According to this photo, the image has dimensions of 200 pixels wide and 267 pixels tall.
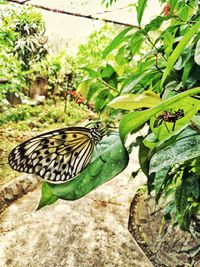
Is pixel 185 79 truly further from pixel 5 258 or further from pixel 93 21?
pixel 93 21

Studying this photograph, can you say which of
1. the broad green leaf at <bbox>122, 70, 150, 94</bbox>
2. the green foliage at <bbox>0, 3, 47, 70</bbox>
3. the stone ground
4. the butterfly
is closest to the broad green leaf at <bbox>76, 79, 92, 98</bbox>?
the butterfly

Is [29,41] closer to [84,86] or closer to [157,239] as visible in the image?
[157,239]

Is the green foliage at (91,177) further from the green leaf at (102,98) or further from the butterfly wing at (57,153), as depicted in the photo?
the green leaf at (102,98)

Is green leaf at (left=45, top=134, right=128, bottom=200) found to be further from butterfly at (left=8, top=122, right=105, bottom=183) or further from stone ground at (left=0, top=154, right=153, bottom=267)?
stone ground at (left=0, top=154, right=153, bottom=267)

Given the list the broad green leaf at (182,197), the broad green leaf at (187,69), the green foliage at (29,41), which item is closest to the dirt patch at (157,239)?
the broad green leaf at (182,197)

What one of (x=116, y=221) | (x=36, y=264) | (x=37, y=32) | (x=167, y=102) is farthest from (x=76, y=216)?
(x=37, y=32)
